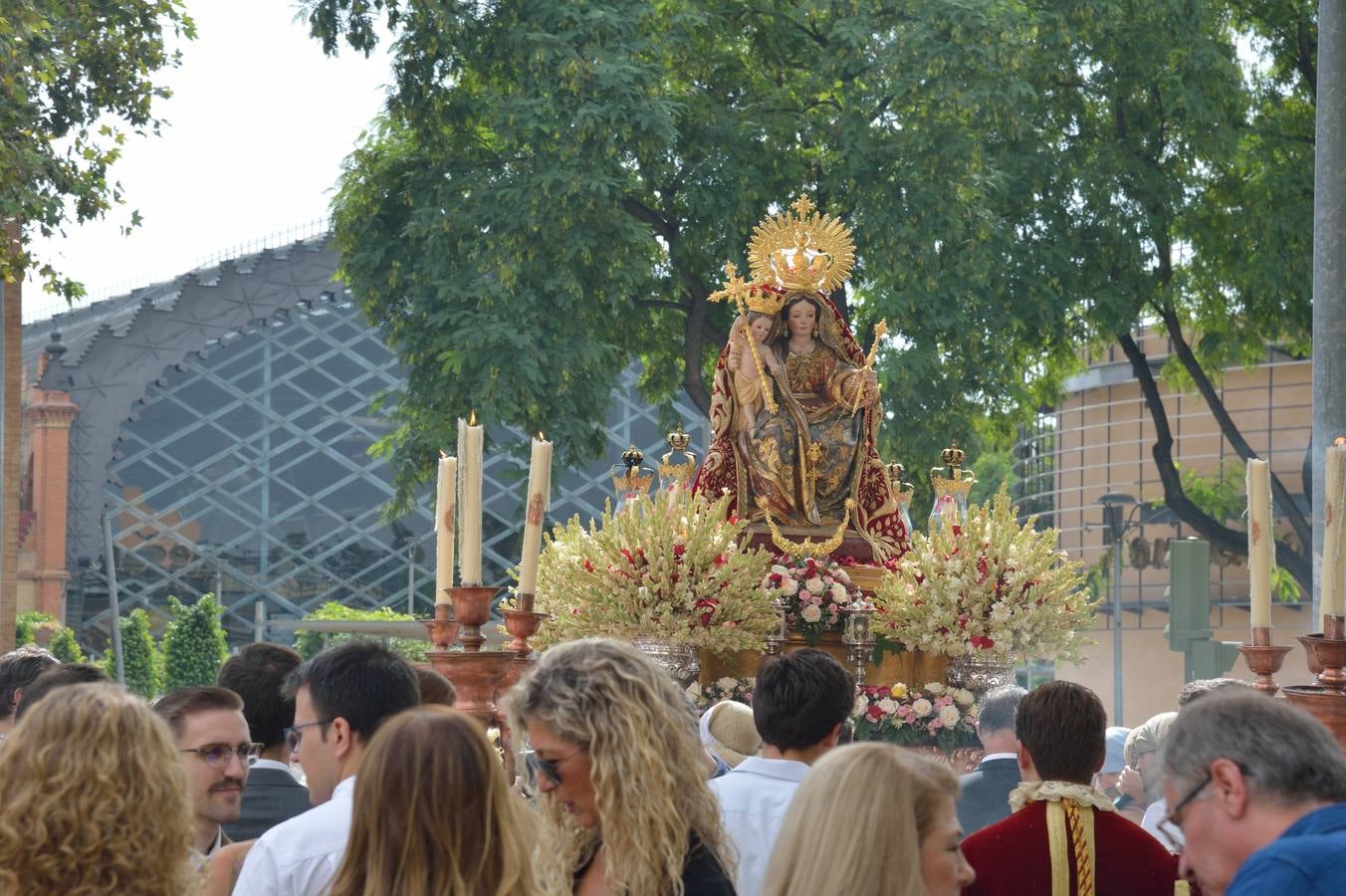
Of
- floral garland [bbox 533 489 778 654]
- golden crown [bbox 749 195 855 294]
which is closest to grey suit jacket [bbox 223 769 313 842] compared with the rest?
floral garland [bbox 533 489 778 654]

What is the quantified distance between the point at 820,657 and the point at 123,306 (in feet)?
217

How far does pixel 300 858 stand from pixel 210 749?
0.88m

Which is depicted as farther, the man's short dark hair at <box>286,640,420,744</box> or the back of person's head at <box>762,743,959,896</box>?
the man's short dark hair at <box>286,640,420,744</box>

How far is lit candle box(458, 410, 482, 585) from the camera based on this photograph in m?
7.86

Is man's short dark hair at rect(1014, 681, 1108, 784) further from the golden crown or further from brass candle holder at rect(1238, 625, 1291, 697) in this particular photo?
the golden crown

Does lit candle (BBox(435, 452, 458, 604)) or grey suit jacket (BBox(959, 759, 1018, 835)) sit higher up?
lit candle (BBox(435, 452, 458, 604))

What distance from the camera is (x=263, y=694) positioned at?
588 cm

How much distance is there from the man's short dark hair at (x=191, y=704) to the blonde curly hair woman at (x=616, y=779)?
4.20ft

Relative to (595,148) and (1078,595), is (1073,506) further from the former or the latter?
(1078,595)

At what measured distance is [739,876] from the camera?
5.56 m

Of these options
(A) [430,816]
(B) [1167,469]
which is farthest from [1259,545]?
(B) [1167,469]

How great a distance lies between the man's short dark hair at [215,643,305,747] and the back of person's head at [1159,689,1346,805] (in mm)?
2971

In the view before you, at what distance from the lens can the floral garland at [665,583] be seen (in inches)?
390

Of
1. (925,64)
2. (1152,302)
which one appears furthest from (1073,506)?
(925,64)
